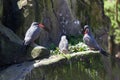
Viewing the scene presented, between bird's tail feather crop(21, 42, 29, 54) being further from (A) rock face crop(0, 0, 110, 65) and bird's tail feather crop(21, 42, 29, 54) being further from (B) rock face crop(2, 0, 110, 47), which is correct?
(B) rock face crop(2, 0, 110, 47)

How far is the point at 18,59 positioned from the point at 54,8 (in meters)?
3.68

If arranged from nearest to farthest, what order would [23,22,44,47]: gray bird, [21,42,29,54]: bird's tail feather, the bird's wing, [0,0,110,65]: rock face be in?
[23,22,44,47]: gray bird, [21,42,29,54]: bird's tail feather, the bird's wing, [0,0,110,65]: rock face

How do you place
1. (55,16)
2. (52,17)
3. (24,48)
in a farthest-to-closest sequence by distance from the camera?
(55,16) < (52,17) < (24,48)

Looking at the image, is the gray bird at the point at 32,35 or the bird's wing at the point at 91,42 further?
the bird's wing at the point at 91,42

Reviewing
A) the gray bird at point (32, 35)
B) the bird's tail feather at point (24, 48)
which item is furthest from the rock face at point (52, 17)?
the gray bird at point (32, 35)

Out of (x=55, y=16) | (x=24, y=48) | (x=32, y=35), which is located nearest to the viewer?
(x=32, y=35)

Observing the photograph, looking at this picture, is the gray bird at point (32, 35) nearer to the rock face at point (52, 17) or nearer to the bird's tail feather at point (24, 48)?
the bird's tail feather at point (24, 48)

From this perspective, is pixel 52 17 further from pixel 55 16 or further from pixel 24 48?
pixel 24 48

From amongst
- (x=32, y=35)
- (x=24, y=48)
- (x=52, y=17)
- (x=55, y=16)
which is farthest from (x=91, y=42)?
(x=55, y=16)

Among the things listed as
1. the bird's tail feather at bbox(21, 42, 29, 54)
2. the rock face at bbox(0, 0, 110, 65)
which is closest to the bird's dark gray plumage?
the bird's tail feather at bbox(21, 42, 29, 54)

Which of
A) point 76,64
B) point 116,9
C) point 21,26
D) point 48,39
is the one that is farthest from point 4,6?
point 116,9

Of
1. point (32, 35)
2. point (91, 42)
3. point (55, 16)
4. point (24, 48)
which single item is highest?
point (32, 35)

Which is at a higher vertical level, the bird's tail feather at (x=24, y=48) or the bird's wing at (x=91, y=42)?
the bird's tail feather at (x=24, y=48)

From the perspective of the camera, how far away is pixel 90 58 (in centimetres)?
1066
